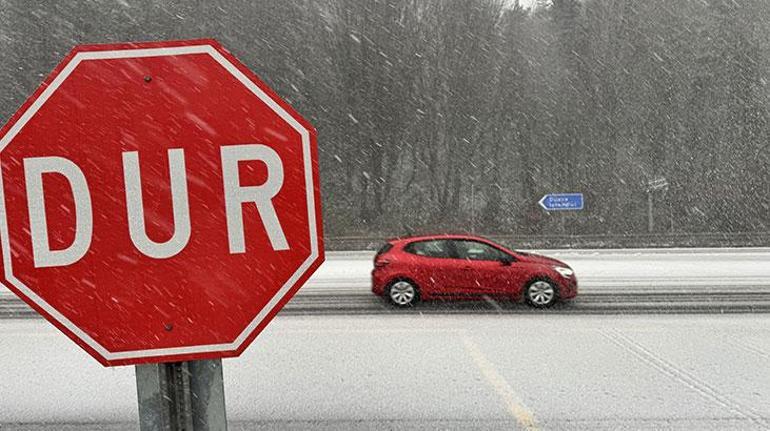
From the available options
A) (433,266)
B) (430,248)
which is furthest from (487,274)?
(430,248)

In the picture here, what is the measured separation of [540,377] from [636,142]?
110ft

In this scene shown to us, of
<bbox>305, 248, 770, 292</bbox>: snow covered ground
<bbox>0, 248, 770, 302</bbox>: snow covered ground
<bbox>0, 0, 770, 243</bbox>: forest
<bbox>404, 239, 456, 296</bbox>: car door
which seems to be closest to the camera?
<bbox>404, 239, 456, 296</bbox>: car door

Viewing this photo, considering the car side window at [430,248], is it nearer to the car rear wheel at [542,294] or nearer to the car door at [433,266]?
the car door at [433,266]

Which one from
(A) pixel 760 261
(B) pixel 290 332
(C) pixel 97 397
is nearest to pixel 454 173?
(A) pixel 760 261

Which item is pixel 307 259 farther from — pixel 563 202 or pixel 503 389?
pixel 563 202

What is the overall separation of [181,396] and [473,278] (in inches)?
404

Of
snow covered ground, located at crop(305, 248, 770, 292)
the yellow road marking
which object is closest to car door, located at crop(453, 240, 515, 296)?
snow covered ground, located at crop(305, 248, 770, 292)

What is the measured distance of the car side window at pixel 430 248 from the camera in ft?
38.3

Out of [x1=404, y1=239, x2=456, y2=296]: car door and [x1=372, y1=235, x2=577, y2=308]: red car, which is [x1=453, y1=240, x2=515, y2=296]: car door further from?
[x1=404, y1=239, x2=456, y2=296]: car door

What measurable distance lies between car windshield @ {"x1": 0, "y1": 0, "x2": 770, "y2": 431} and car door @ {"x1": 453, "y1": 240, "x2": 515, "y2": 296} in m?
0.05

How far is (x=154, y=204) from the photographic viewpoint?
51.6 inches

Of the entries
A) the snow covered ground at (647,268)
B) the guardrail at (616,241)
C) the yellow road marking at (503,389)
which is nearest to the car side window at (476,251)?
the snow covered ground at (647,268)

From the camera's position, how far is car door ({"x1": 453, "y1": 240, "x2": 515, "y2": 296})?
445 inches

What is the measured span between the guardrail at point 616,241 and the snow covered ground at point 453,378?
17.5 meters
